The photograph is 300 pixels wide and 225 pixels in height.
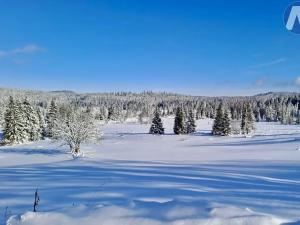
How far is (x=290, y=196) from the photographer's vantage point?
373 inches

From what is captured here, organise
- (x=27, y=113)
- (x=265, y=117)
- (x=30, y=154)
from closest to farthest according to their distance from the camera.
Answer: (x=30, y=154) < (x=27, y=113) < (x=265, y=117)

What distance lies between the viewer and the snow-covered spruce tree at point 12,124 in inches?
2398

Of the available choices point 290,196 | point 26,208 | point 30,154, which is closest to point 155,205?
point 26,208

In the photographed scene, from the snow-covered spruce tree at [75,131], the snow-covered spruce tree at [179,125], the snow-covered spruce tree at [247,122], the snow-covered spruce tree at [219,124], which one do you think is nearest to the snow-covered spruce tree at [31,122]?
the snow-covered spruce tree at [75,131]

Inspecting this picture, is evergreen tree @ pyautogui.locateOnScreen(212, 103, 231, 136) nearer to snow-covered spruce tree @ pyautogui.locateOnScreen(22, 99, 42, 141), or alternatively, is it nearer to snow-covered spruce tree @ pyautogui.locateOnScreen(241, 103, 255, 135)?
snow-covered spruce tree @ pyautogui.locateOnScreen(241, 103, 255, 135)

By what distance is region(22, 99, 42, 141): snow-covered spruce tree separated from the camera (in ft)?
213

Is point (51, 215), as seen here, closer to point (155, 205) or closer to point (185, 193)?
point (155, 205)

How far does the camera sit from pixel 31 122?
224 ft

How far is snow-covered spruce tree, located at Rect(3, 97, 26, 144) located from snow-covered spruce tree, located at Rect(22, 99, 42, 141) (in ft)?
5.87

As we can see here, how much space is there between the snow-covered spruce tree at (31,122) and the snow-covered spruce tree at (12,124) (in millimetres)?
1788

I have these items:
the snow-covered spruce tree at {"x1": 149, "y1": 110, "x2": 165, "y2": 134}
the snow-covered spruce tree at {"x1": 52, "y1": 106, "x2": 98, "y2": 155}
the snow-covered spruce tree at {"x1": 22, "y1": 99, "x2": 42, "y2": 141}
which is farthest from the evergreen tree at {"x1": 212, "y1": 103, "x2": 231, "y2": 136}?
the snow-covered spruce tree at {"x1": 52, "y1": 106, "x2": 98, "y2": 155}

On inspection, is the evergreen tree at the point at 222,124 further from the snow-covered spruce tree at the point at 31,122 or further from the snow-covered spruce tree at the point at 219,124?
the snow-covered spruce tree at the point at 31,122

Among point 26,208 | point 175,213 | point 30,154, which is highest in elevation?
point 175,213

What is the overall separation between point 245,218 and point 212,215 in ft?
1.89
